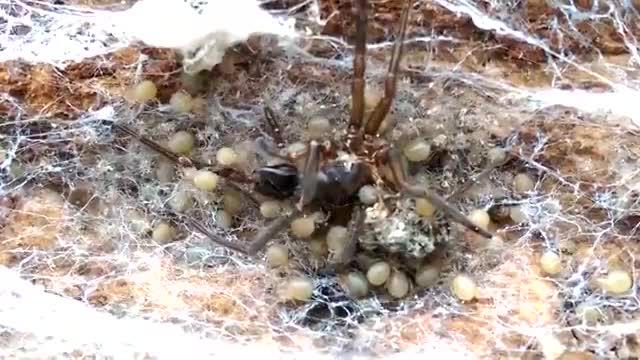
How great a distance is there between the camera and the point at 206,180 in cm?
150

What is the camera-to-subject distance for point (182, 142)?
1.54 m

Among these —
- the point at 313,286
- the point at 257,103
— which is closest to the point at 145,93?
the point at 257,103

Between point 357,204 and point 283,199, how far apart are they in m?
0.11

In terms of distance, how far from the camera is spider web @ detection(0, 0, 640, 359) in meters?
1.44

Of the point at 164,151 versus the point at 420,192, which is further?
the point at 164,151

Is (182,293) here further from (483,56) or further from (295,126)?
(483,56)

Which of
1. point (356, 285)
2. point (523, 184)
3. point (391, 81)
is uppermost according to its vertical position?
point (391, 81)

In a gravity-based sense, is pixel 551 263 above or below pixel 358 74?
below

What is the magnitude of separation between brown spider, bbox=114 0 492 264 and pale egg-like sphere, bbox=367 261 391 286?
40 mm

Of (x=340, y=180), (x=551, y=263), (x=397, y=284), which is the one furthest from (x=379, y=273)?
(x=551, y=263)

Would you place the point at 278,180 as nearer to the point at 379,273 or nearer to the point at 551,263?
the point at 379,273

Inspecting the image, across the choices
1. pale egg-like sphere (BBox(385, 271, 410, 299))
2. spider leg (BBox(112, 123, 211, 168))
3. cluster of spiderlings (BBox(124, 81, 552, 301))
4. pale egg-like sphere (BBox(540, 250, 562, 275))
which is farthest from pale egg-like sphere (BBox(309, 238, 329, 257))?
pale egg-like sphere (BBox(540, 250, 562, 275))

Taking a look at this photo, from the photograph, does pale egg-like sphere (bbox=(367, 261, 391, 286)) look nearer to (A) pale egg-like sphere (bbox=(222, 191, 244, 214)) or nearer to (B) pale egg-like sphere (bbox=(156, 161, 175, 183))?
(A) pale egg-like sphere (bbox=(222, 191, 244, 214))

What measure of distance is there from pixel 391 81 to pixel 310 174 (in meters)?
0.18
